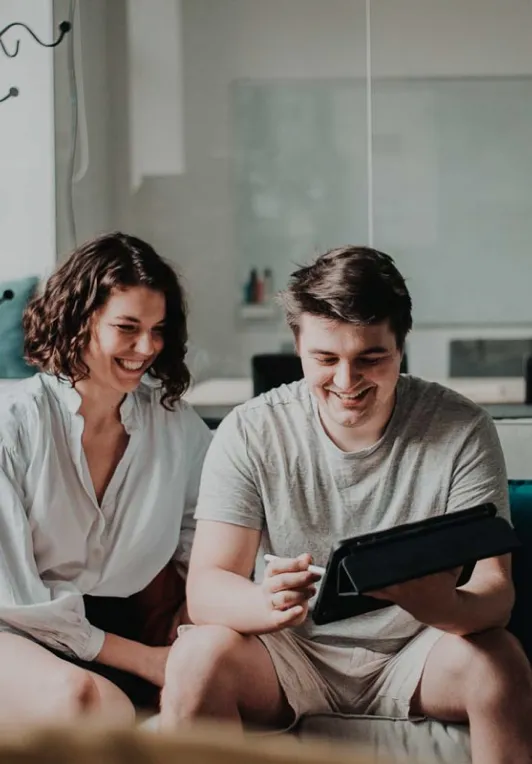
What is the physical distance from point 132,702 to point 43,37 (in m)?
1.75

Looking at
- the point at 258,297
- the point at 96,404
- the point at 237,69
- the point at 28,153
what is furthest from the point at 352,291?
the point at 237,69

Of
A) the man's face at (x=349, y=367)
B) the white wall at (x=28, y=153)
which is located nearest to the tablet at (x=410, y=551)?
the man's face at (x=349, y=367)

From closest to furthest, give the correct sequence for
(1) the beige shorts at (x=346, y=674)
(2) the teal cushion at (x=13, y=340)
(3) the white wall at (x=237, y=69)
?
(1) the beige shorts at (x=346, y=674), (2) the teal cushion at (x=13, y=340), (3) the white wall at (x=237, y=69)

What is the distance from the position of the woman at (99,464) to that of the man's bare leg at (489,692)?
1.50 feet

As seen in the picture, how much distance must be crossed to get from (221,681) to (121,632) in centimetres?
39

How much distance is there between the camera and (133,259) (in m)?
1.58

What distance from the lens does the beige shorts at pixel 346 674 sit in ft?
4.47

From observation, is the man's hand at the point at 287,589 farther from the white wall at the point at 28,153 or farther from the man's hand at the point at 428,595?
the white wall at the point at 28,153

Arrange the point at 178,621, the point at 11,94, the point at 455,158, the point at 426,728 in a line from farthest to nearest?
the point at 455,158 < the point at 11,94 < the point at 178,621 < the point at 426,728

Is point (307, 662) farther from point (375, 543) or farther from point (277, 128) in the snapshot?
point (277, 128)

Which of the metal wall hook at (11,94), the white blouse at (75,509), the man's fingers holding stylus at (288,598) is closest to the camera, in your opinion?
the man's fingers holding stylus at (288,598)

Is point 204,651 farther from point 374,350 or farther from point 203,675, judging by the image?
point 374,350

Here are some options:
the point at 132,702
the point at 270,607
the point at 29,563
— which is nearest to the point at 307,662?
the point at 270,607

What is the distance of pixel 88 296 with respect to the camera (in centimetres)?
158
